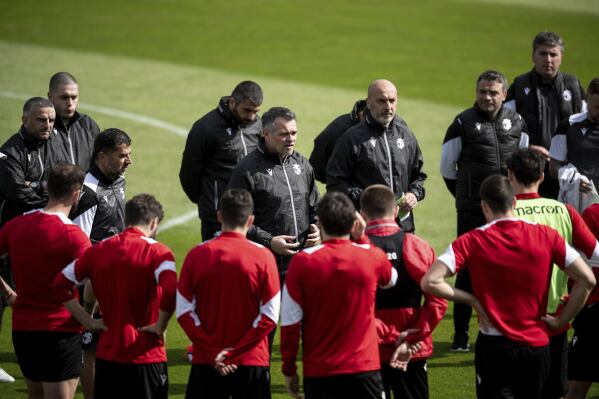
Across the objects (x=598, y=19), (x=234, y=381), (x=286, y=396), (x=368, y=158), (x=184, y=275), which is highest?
(x=598, y=19)

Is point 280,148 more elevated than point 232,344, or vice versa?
point 280,148

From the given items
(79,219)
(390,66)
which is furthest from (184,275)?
(390,66)

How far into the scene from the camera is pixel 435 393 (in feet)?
28.0

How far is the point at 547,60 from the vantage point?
10320 millimetres

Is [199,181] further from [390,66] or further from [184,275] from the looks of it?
[390,66]

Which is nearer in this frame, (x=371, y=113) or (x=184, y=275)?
(x=184, y=275)

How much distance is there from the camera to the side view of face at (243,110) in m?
8.92

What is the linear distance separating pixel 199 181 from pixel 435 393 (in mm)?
3057

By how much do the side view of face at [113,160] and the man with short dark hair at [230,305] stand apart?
1867 mm

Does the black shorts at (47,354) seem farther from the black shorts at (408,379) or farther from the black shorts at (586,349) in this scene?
the black shorts at (586,349)

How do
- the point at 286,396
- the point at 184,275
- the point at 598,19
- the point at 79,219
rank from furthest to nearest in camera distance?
the point at 598,19 < the point at 286,396 < the point at 79,219 < the point at 184,275

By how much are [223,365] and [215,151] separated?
351 centimetres

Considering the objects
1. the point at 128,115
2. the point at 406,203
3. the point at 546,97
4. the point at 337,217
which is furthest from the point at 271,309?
the point at 128,115

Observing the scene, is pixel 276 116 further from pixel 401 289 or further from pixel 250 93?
pixel 401 289
